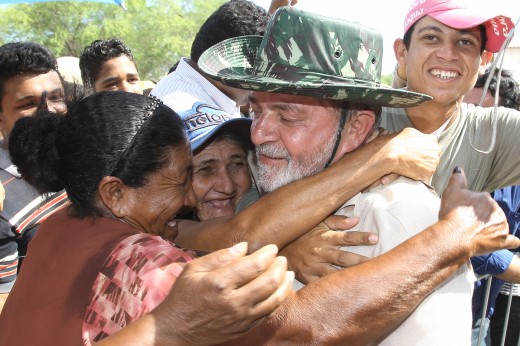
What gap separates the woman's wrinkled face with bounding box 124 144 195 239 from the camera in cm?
206

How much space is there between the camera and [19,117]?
Result: 11.9 feet

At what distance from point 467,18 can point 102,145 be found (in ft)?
7.42

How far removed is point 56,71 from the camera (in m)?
3.90

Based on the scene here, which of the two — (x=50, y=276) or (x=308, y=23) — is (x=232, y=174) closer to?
(x=308, y=23)

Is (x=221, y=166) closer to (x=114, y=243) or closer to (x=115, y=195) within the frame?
(x=115, y=195)

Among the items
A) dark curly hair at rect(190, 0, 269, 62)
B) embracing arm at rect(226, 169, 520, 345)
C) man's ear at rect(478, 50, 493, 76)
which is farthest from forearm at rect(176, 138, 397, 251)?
dark curly hair at rect(190, 0, 269, 62)

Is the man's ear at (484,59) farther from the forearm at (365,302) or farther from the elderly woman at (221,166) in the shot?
the forearm at (365,302)

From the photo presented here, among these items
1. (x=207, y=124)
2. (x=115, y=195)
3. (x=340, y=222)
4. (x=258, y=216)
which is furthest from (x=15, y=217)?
(x=340, y=222)

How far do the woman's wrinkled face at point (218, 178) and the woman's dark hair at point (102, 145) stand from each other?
88 centimetres

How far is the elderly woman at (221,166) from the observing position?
118 inches

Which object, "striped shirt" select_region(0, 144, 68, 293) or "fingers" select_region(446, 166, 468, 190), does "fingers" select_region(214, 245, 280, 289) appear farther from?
"striped shirt" select_region(0, 144, 68, 293)

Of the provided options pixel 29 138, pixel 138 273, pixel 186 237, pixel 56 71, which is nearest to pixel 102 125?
pixel 29 138

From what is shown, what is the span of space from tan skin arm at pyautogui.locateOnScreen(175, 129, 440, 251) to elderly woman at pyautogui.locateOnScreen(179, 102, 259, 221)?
68 cm

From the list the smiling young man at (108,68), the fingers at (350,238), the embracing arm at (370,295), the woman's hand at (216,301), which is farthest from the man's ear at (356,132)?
the smiling young man at (108,68)
